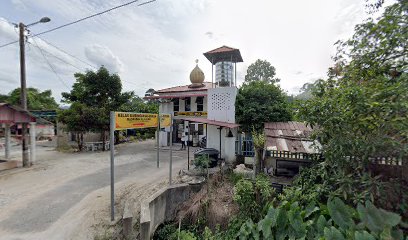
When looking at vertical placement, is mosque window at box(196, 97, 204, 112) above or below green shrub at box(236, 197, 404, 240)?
above

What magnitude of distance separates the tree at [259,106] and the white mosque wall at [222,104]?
54 centimetres

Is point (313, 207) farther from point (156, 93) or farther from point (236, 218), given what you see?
point (156, 93)

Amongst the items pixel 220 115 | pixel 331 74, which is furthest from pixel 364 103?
pixel 220 115

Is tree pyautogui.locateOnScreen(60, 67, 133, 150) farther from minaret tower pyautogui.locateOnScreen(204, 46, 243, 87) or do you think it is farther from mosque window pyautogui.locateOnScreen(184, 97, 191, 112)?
minaret tower pyautogui.locateOnScreen(204, 46, 243, 87)

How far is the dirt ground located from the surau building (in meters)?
2.52

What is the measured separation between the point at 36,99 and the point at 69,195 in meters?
29.3

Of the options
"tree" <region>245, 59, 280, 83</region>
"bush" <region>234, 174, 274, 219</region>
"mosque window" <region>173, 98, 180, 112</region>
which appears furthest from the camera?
"tree" <region>245, 59, 280, 83</region>

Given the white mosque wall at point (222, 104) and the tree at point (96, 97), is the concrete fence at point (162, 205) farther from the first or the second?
the tree at point (96, 97)

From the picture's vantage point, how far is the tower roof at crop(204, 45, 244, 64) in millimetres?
11891

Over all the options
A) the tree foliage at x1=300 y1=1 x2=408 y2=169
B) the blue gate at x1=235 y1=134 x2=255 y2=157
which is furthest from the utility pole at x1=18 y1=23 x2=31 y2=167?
the tree foliage at x1=300 y1=1 x2=408 y2=169

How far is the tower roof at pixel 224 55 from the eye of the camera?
39.0 feet

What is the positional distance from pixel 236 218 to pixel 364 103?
4017 millimetres

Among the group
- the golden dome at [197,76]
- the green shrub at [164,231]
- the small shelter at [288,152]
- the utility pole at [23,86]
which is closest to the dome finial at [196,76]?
the golden dome at [197,76]

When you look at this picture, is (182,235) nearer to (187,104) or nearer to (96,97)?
(187,104)
